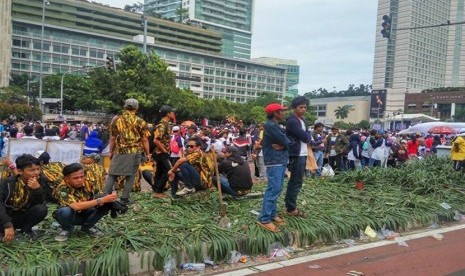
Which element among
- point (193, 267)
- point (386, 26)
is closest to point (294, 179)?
point (193, 267)

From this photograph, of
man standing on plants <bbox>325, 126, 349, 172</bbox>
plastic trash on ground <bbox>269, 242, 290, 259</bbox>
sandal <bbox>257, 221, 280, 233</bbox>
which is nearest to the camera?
plastic trash on ground <bbox>269, 242, 290, 259</bbox>

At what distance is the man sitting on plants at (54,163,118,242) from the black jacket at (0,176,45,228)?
0.25m

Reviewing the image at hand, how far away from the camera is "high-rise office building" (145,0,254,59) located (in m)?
162

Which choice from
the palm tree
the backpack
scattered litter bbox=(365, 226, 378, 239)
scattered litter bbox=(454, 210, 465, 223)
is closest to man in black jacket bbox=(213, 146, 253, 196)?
scattered litter bbox=(365, 226, 378, 239)

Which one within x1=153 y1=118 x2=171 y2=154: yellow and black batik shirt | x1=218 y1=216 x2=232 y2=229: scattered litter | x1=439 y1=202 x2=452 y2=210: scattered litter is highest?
x1=153 y1=118 x2=171 y2=154: yellow and black batik shirt

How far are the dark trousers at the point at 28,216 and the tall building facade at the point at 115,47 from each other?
85574 millimetres

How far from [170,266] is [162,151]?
314 centimetres

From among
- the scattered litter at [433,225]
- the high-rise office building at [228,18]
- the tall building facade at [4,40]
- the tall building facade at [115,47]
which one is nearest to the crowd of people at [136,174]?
the scattered litter at [433,225]

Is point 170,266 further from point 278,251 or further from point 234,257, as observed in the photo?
point 278,251

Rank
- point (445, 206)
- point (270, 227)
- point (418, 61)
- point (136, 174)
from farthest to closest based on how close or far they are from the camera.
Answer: point (418, 61) → point (445, 206) → point (136, 174) → point (270, 227)

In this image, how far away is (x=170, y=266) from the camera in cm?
498

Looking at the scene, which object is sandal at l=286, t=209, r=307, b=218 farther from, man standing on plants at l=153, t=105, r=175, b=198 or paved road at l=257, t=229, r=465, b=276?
man standing on plants at l=153, t=105, r=175, b=198

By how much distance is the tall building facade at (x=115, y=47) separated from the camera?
9919 cm

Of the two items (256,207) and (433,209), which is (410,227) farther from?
(256,207)
